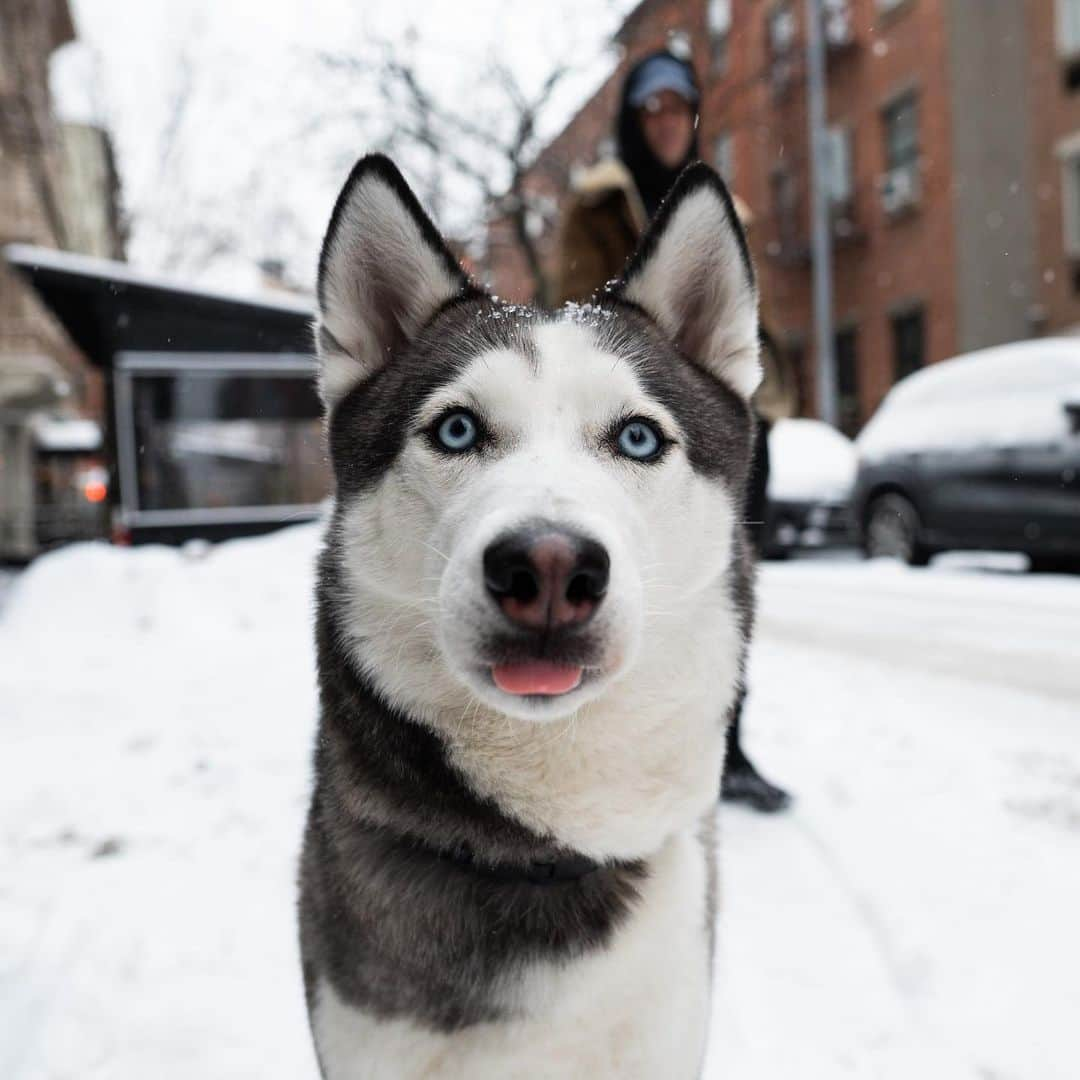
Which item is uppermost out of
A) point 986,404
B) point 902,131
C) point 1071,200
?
point 902,131

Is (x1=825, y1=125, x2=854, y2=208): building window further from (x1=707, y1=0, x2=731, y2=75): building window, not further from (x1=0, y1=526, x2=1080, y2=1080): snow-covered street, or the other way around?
(x1=0, y1=526, x2=1080, y2=1080): snow-covered street

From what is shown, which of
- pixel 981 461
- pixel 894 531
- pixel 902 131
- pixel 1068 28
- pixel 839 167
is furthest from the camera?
pixel 839 167

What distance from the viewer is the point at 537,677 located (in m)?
1.42

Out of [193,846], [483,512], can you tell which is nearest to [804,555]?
[193,846]

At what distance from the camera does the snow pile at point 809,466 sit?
11.5 m

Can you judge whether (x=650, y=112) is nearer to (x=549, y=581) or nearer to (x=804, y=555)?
(x=549, y=581)

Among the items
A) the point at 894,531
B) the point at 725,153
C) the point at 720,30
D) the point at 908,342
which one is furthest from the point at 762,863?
the point at 725,153

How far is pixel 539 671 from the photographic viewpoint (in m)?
1.42

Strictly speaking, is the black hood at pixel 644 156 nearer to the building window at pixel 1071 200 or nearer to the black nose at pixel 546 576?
the black nose at pixel 546 576

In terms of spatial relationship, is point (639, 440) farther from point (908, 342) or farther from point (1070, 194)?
point (908, 342)

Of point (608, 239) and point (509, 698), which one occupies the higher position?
point (608, 239)

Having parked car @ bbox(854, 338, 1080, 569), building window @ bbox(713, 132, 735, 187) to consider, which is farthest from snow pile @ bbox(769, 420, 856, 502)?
building window @ bbox(713, 132, 735, 187)

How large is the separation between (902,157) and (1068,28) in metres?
3.63

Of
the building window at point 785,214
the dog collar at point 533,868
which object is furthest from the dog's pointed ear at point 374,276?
the building window at point 785,214
